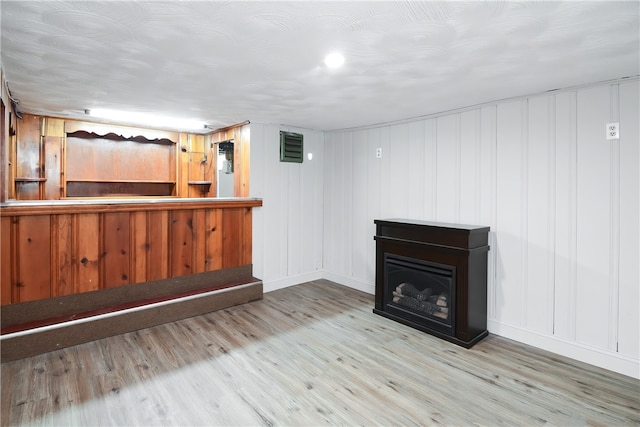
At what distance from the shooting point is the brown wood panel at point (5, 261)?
2756 mm

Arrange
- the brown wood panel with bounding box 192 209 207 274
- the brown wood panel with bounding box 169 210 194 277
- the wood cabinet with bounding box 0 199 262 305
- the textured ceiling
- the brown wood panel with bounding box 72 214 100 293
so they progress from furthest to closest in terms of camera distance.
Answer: the brown wood panel with bounding box 192 209 207 274 → the brown wood panel with bounding box 169 210 194 277 → the brown wood panel with bounding box 72 214 100 293 → the wood cabinet with bounding box 0 199 262 305 → the textured ceiling

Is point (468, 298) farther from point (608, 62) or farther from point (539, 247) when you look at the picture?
point (608, 62)

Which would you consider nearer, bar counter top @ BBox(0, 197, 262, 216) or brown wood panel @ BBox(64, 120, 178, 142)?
bar counter top @ BBox(0, 197, 262, 216)

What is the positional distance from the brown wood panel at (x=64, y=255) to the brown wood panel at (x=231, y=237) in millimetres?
1528

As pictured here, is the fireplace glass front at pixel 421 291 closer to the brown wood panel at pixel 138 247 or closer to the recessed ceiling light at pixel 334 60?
the recessed ceiling light at pixel 334 60

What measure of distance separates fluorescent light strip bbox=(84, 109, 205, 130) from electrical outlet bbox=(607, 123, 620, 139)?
431 cm

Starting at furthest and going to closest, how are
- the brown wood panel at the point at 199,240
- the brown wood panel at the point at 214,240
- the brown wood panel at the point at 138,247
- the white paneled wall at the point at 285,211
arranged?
the white paneled wall at the point at 285,211
the brown wood panel at the point at 214,240
the brown wood panel at the point at 199,240
the brown wood panel at the point at 138,247

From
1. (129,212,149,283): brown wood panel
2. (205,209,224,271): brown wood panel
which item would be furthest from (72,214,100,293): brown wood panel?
(205,209,224,271): brown wood panel

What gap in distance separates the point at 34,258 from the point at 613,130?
16.1 ft

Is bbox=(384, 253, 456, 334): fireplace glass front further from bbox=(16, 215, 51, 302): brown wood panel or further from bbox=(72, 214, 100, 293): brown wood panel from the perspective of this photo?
bbox=(16, 215, 51, 302): brown wood panel

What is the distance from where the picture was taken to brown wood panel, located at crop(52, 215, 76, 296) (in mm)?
3053

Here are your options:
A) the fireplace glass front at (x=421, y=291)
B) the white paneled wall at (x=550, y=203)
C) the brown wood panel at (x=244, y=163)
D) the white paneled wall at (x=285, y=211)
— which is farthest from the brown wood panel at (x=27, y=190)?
the white paneled wall at (x=550, y=203)

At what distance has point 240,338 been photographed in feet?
10.3

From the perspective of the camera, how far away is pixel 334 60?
7.48 feet
